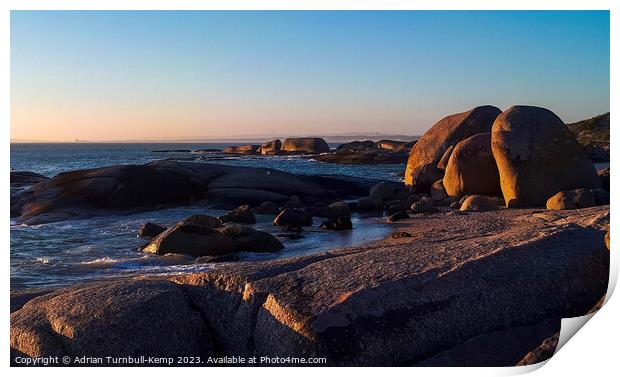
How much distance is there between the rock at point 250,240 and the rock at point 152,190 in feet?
20.6

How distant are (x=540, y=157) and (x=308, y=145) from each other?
174 ft

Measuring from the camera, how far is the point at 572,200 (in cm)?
1106

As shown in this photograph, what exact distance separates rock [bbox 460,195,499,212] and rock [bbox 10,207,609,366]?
7519 mm

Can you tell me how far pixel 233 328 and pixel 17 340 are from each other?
1.69 metres

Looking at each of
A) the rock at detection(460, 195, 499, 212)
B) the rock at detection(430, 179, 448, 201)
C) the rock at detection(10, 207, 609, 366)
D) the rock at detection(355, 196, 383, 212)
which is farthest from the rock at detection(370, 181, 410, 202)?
the rock at detection(10, 207, 609, 366)

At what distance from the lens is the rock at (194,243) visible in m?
9.38

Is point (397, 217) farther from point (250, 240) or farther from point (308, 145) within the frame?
point (308, 145)

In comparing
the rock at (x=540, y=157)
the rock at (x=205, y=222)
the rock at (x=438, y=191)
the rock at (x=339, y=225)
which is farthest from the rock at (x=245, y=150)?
the rock at (x=205, y=222)

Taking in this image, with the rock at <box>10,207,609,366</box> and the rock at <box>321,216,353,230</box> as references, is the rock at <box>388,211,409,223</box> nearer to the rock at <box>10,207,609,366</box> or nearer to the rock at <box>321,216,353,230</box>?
the rock at <box>321,216,353,230</box>

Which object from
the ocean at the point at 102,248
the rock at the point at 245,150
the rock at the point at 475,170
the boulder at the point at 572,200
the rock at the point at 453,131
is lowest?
the ocean at the point at 102,248

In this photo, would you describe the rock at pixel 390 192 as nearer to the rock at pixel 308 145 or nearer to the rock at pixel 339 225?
the rock at pixel 339 225

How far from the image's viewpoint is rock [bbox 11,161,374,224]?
15.0m

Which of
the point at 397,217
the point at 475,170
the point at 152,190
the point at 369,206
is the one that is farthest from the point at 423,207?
the point at 152,190

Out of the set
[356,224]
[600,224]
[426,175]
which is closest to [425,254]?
[600,224]
